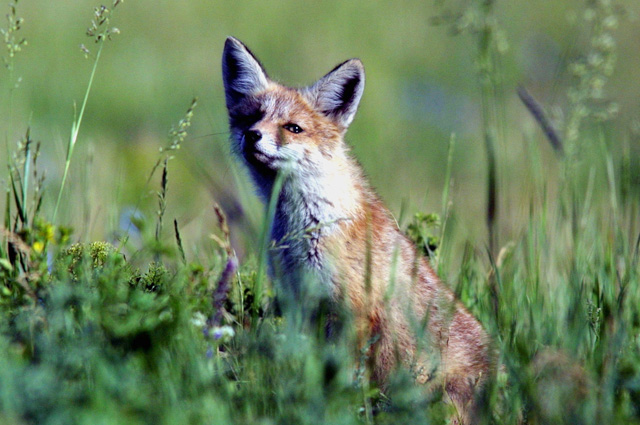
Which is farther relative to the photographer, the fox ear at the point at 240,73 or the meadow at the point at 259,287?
the fox ear at the point at 240,73

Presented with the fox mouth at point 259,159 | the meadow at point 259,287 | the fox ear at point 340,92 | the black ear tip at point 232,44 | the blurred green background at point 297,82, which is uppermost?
the blurred green background at point 297,82

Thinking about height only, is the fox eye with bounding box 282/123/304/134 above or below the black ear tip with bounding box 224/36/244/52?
below

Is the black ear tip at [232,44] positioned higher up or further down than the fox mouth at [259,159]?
higher up

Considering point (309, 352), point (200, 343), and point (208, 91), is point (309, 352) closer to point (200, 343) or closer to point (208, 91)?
point (200, 343)

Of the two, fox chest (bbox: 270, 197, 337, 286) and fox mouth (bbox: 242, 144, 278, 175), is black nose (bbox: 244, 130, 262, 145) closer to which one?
fox mouth (bbox: 242, 144, 278, 175)

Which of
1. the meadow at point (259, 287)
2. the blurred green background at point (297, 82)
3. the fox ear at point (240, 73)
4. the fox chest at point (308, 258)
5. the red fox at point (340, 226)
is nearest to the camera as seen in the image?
the meadow at point (259, 287)

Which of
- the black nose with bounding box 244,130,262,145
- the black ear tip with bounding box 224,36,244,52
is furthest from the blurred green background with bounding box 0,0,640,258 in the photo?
the black nose with bounding box 244,130,262,145

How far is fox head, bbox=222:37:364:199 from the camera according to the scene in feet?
17.3

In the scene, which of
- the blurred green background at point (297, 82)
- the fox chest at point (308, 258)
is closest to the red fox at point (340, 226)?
the fox chest at point (308, 258)

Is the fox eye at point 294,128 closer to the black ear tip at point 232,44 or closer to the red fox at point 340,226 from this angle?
the red fox at point 340,226

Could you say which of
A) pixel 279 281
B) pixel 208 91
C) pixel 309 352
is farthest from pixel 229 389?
pixel 208 91

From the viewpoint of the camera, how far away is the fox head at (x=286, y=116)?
5277 millimetres

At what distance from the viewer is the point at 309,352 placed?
2.90m

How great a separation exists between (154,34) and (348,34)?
13.1 feet
